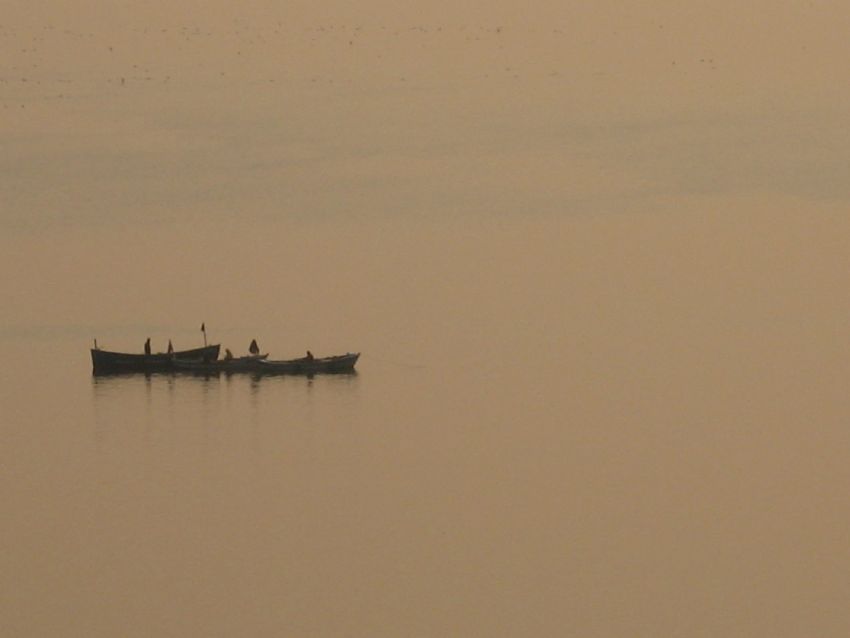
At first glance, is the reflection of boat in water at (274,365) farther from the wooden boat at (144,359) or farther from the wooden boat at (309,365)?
the wooden boat at (144,359)

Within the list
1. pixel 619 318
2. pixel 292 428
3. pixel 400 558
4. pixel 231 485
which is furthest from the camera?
pixel 619 318

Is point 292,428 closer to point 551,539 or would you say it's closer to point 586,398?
point 586,398

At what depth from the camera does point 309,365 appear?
8806 centimetres

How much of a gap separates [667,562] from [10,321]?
8494 centimetres

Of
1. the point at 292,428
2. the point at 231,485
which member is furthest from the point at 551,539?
the point at 292,428

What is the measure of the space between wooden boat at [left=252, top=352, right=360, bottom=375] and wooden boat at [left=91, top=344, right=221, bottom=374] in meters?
2.00

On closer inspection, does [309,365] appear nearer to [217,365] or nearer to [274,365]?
[274,365]

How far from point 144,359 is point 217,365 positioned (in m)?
2.59

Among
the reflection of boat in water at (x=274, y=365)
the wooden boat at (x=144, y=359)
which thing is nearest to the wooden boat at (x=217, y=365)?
the reflection of boat in water at (x=274, y=365)

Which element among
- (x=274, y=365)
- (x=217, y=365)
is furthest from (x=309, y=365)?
(x=217, y=365)

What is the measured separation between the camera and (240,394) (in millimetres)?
82750

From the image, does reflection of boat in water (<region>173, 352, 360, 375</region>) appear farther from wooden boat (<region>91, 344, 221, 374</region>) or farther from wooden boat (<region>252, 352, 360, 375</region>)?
wooden boat (<region>91, 344, 221, 374</region>)

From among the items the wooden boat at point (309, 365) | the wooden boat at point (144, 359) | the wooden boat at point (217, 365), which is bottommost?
the wooden boat at point (309, 365)

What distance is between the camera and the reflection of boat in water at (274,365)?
88250 mm
